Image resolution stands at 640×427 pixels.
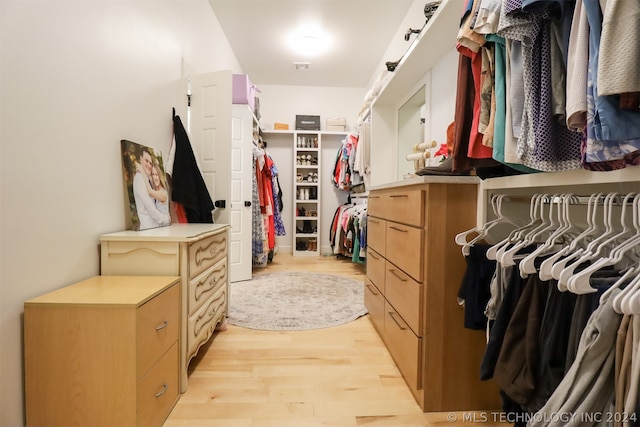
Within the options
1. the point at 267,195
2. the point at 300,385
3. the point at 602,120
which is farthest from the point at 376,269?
the point at 267,195

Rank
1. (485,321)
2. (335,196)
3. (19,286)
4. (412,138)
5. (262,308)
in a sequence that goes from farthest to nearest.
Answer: (335,196) < (412,138) < (262,308) < (485,321) < (19,286)

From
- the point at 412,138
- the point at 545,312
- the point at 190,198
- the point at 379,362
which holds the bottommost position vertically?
the point at 379,362

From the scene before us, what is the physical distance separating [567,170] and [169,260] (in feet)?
5.18

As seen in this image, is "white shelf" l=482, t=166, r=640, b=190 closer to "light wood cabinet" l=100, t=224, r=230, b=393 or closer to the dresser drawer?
the dresser drawer

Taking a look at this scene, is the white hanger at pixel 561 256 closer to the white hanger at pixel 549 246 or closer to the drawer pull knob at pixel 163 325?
the white hanger at pixel 549 246

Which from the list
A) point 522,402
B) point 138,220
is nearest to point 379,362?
point 522,402

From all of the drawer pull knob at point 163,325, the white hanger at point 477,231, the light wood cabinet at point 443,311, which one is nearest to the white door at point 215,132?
the drawer pull knob at point 163,325

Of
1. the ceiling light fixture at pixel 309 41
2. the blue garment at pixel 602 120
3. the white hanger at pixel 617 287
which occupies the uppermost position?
the ceiling light fixture at pixel 309 41

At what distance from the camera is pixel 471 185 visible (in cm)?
132

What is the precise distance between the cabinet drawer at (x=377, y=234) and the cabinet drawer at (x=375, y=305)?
30 cm

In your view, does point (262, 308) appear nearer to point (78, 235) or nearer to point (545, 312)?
point (78, 235)

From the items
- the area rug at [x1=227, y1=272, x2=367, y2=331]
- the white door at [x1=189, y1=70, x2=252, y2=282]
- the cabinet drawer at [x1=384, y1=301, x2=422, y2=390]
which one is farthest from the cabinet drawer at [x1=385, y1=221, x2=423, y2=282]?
the white door at [x1=189, y1=70, x2=252, y2=282]

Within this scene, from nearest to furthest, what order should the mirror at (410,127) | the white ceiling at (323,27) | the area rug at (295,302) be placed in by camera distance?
the area rug at (295,302), the mirror at (410,127), the white ceiling at (323,27)

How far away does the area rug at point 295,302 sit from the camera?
227 cm
